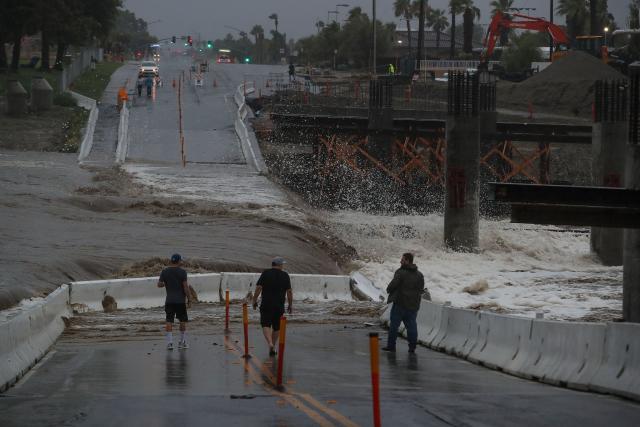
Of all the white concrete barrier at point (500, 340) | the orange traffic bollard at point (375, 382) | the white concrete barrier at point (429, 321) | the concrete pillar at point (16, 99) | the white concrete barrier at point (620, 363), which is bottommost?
the white concrete barrier at point (429, 321)

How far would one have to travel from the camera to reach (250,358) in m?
17.5

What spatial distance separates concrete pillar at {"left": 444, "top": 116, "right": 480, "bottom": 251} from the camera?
4319cm

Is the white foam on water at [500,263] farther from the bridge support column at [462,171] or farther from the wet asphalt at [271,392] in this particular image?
the wet asphalt at [271,392]

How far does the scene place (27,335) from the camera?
55.9 feet

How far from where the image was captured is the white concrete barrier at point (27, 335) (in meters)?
15.0

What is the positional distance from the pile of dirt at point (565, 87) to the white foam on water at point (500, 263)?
35.2 metres

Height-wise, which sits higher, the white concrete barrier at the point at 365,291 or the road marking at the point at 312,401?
the road marking at the point at 312,401

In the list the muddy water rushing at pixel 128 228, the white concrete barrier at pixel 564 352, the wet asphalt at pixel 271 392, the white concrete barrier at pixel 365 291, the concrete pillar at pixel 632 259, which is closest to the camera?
the wet asphalt at pixel 271 392

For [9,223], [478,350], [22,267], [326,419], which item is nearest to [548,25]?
[9,223]

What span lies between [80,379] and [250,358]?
3151 millimetres

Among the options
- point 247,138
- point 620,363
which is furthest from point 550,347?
point 247,138

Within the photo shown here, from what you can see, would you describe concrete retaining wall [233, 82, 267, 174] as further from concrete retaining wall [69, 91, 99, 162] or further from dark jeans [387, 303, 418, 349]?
dark jeans [387, 303, 418, 349]

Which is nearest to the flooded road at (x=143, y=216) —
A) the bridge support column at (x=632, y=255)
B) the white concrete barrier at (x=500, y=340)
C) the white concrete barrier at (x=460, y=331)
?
the white concrete barrier at (x=460, y=331)

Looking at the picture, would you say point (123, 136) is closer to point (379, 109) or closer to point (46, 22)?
point (379, 109)
